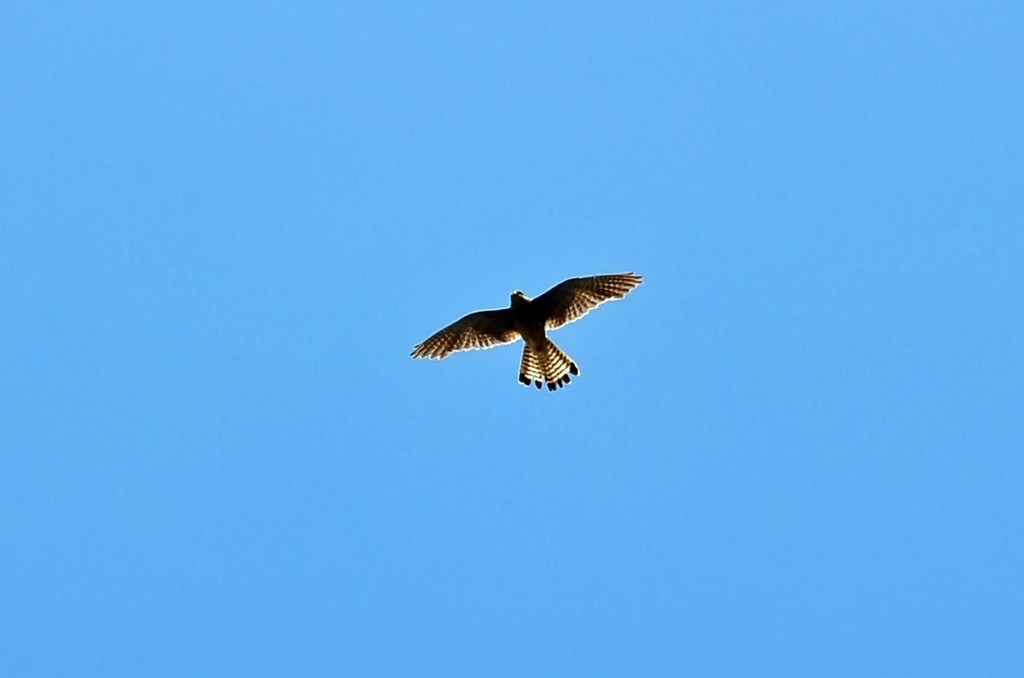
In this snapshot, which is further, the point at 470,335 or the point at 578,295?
the point at 470,335

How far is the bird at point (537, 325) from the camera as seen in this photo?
2502cm

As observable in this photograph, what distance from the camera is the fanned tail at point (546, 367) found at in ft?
84.8

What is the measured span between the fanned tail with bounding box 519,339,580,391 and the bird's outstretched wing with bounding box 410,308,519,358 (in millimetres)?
427

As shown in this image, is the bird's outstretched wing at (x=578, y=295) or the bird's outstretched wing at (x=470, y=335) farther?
the bird's outstretched wing at (x=470, y=335)

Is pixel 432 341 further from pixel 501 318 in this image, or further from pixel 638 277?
pixel 638 277

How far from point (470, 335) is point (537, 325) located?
4.43 feet

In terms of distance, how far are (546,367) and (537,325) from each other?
954mm

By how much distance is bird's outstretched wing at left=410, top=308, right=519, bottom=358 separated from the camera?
25750mm

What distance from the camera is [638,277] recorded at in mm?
25062

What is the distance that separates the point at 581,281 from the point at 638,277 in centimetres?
91

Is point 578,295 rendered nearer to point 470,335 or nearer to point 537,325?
point 537,325

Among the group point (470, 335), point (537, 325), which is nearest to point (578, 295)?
point (537, 325)

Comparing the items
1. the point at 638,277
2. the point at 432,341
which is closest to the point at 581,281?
the point at 638,277

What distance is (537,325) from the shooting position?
2531 centimetres
